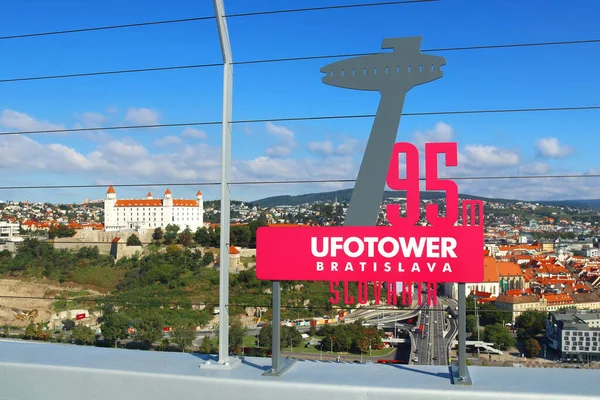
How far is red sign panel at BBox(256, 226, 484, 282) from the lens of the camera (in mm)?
2293

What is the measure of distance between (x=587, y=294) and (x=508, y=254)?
9.44 feet

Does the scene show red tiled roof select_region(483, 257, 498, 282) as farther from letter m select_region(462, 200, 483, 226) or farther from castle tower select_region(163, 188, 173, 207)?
castle tower select_region(163, 188, 173, 207)

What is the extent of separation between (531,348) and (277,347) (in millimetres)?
5331

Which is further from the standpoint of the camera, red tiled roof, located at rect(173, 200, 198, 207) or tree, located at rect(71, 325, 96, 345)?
tree, located at rect(71, 325, 96, 345)

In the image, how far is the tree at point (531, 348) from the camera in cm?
638

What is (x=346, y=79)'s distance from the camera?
283 centimetres

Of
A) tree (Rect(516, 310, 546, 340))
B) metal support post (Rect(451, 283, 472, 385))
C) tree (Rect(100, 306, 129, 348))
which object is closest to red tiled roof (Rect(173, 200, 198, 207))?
tree (Rect(100, 306, 129, 348))

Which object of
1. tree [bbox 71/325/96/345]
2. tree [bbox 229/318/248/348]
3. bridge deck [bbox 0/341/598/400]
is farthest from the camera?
tree [bbox 71/325/96/345]

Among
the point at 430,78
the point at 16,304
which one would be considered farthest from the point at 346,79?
the point at 16,304

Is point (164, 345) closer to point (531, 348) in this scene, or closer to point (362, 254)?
point (531, 348)

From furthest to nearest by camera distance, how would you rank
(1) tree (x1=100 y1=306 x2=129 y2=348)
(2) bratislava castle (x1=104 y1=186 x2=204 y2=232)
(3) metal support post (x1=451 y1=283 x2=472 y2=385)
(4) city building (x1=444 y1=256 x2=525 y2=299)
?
1. (2) bratislava castle (x1=104 y1=186 x2=204 y2=232)
2. (1) tree (x1=100 y1=306 x2=129 y2=348)
3. (4) city building (x1=444 y1=256 x2=525 y2=299)
4. (3) metal support post (x1=451 y1=283 x2=472 y2=385)

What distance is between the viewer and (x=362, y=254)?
7.80 feet

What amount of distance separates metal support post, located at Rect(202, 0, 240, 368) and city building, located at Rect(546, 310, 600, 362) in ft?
15.0

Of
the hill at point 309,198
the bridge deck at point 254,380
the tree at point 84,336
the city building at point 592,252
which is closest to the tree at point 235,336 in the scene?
the hill at point 309,198
